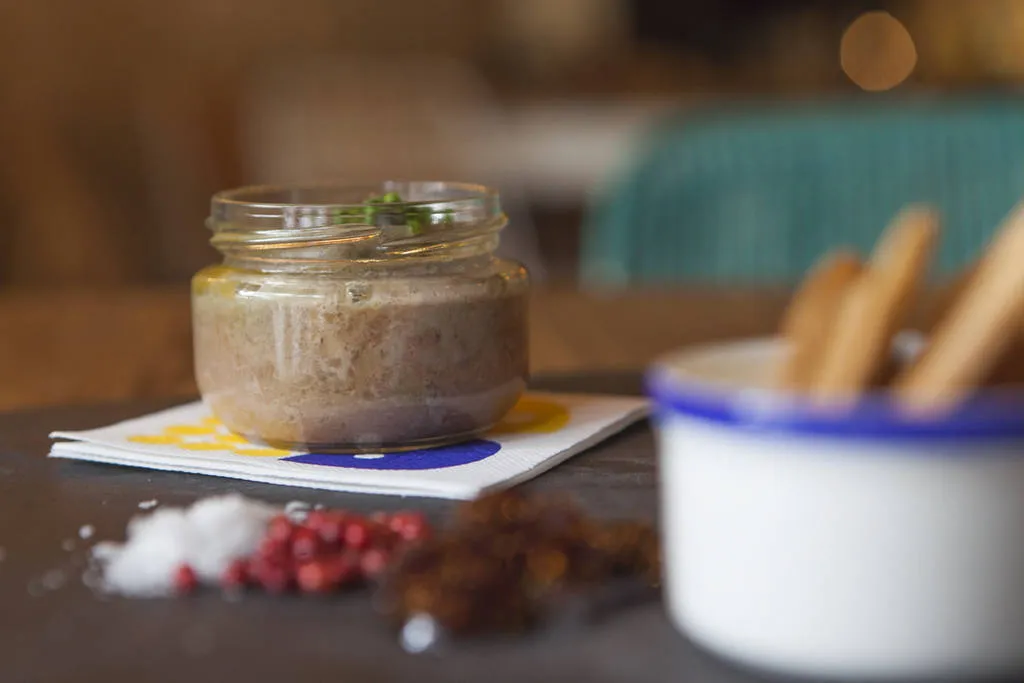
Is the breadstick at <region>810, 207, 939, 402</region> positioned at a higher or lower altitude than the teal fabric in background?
higher

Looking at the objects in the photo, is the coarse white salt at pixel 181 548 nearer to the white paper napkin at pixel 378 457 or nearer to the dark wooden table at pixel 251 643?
the dark wooden table at pixel 251 643

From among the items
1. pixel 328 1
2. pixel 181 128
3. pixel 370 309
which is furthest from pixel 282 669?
pixel 328 1

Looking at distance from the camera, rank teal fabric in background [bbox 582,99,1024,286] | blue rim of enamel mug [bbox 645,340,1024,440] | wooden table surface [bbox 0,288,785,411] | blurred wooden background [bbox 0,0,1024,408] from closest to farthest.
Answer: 1. blue rim of enamel mug [bbox 645,340,1024,440]
2. wooden table surface [bbox 0,288,785,411]
3. teal fabric in background [bbox 582,99,1024,286]
4. blurred wooden background [bbox 0,0,1024,408]

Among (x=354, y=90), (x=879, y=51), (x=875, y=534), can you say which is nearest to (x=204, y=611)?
(x=875, y=534)

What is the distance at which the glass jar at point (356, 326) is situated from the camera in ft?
2.58

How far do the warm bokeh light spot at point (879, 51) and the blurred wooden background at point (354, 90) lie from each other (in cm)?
5

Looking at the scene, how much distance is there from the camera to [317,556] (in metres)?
0.56

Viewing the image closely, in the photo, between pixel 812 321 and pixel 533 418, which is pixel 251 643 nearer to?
pixel 812 321

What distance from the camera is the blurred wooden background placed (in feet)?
13.2

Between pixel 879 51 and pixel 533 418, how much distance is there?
4.80 metres

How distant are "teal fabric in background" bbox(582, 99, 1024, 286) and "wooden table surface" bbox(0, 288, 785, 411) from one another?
1.38ft

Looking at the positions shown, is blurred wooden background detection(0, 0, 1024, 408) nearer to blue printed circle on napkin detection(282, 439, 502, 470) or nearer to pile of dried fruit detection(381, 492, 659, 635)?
blue printed circle on napkin detection(282, 439, 502, 470)

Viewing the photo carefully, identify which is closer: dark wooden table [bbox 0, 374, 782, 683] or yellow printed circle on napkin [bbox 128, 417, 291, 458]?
dark wooden table [bbox 0, 374, 782, 683]

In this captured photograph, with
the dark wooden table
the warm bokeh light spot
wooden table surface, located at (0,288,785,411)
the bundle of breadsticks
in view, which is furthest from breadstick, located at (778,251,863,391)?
the warm bokeh light spot
